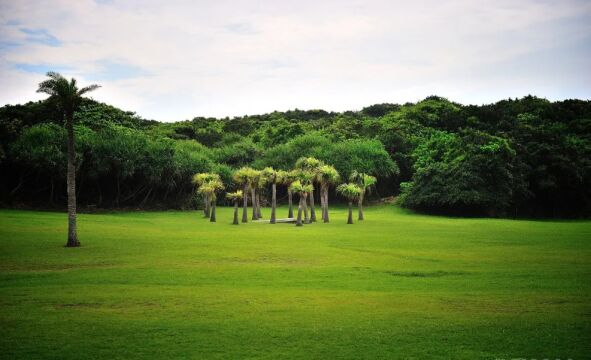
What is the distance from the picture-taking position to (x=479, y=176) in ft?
213

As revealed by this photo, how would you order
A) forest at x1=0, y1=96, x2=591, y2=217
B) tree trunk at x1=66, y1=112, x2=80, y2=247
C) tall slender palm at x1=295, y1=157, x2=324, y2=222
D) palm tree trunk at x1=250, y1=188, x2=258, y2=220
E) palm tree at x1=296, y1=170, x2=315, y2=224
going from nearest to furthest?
tree trunk at x1=66, y1=112, x2=80, y2=247 → palm tree at x1=296, y1=170, x2=315, y2=224 → tall slender palm at x1=295, y1=157, x2=324, y2=222 → palm tree trunk at x1=250, y1=188, x2=258, y2=220 → forest at x1=0, y1=96, x2=591, y2=217

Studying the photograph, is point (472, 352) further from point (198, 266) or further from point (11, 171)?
point (11, 171)

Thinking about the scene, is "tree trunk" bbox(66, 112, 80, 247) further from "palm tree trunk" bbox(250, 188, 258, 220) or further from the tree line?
"palm tree trunk" bbox(250, 188, 258, 220)

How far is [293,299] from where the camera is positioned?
17.8m

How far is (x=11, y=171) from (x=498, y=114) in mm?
73023

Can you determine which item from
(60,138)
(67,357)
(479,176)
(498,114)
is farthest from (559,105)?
(67,357)

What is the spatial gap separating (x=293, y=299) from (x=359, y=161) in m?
62.1

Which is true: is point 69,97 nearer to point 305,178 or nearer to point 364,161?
point 305,178

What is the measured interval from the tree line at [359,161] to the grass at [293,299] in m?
26.6

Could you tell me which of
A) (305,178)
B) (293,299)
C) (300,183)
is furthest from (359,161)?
(293,299)

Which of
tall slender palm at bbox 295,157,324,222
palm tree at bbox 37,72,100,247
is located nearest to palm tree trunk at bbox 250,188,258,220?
tall slender palm at bbox 295,157,324,222

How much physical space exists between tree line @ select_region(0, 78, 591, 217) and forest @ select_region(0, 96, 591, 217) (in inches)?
5.9

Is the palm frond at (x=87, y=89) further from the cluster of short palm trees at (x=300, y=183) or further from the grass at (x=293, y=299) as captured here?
the cluster of short palm trees at (x=300, y=183)

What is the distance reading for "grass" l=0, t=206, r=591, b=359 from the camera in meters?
12.8
